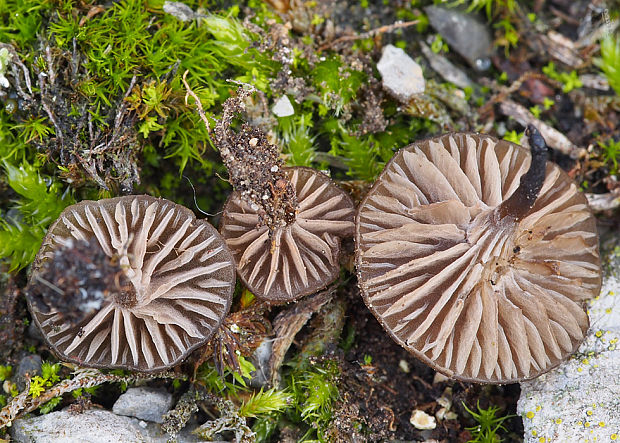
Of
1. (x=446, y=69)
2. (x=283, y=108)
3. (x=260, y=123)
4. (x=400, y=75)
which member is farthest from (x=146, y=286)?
(x=446, y=69)

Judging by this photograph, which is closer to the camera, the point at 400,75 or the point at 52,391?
the point at 52,391

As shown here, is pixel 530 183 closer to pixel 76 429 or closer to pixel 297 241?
pixel 297 241

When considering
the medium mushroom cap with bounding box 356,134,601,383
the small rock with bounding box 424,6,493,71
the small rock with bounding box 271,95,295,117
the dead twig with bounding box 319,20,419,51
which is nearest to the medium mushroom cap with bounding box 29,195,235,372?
the medium mushroom cap with bounding box 356,134,601,383

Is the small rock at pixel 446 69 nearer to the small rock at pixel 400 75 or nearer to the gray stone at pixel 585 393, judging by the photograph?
the small rock at pixel 400 75

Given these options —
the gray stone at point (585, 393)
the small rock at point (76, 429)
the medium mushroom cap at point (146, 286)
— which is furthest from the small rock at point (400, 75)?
the small rock at point (76, 429)

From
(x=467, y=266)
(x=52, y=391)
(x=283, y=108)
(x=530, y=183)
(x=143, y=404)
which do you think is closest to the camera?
(x=530, y=183)

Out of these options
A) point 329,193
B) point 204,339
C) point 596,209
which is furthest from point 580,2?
point 204,339
